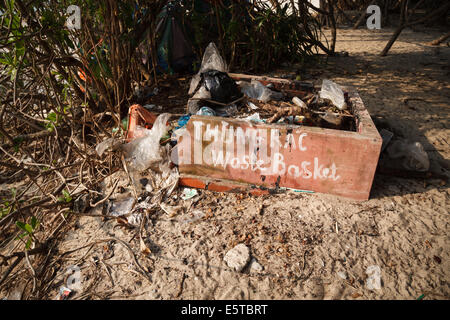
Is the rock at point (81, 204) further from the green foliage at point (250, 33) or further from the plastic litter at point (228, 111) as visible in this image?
the green foliage at point (250, 33)

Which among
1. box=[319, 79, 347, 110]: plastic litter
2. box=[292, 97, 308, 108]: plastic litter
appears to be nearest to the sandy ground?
box=[319, 79, 347, 110]: plastic litter

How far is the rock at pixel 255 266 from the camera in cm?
182

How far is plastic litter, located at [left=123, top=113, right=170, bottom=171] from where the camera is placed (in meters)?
2.51

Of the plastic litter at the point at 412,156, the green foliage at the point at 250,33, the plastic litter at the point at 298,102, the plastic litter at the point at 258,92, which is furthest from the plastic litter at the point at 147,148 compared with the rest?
the green foliage at the point at 250,33

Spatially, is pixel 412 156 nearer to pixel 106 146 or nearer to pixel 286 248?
pixel 286 248

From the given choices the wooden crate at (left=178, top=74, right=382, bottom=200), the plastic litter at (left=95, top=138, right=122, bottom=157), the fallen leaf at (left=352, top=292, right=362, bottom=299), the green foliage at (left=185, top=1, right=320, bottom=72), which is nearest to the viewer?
the fallen leaf at (left=352, top=292, right=362, bottom=299)

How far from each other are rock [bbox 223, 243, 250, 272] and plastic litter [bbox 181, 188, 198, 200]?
2.15 ft

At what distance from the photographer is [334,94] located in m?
2.81

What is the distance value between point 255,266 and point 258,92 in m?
1.93

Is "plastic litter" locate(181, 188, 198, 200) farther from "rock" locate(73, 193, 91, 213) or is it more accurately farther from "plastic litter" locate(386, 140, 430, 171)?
"plastic litter" locate(386, 140, 430, 171)

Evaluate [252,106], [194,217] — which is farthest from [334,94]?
[194,217]

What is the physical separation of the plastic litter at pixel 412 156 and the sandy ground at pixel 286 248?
14 cm
